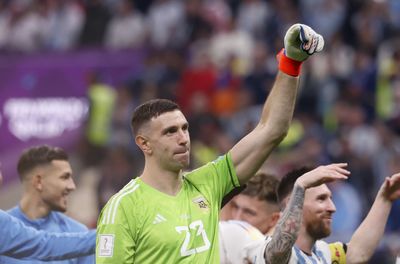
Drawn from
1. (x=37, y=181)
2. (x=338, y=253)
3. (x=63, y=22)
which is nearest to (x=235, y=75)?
(x=63, y=22)

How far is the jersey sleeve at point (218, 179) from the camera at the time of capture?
6855 millimetres

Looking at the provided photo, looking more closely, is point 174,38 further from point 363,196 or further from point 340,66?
point 363,196

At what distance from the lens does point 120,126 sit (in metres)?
17.7

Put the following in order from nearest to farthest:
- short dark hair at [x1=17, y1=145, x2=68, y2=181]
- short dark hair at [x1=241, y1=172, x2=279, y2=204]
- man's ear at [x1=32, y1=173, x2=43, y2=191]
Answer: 1. short dark hair at [x1=241, y1=172, x2=279, y2=204]
2. man's ear at [x1=32, y1=173, x2=43, y2=191]
3. short dark hair at [x1=17, y1=145, x2=68, y2=181]

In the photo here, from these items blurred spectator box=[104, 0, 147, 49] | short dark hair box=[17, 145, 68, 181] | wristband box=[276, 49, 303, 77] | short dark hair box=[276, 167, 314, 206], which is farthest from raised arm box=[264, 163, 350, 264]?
blurred spectator box=[104, 0, 147, 49]

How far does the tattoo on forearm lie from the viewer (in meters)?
6.62

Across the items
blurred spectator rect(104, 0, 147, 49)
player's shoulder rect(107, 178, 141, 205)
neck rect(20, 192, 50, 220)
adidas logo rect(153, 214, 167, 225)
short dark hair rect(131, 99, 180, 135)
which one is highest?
blurred spectator rect(104, 0, 147, 49)

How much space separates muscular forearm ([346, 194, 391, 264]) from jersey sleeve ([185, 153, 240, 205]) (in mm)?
1157

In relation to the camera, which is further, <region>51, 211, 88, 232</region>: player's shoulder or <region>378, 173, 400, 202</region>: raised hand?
<region>51, 211, 88, 232</region>: player's shoulder

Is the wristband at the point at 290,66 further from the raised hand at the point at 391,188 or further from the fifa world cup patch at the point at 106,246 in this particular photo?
the fifa world cup patch at the point at 106,246

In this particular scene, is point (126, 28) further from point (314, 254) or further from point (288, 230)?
point (288, 230)

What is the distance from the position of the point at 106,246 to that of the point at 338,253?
6.02ft

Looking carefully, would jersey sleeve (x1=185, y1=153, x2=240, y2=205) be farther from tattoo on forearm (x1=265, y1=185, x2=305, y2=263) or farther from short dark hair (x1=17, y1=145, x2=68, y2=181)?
short dark hair (x1=17, y1=145, x2=68, y2=181)

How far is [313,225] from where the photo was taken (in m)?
7.29
